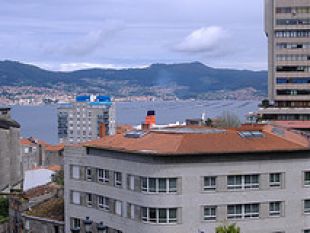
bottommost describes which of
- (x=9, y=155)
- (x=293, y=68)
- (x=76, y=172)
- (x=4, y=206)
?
(x=4, y=206)

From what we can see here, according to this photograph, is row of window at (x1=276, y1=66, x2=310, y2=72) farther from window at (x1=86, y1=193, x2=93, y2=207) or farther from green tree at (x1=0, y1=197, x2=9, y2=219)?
window at (x1=86, y1=193, x2=93, y2=207)

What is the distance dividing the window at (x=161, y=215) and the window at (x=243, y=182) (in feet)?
12.8

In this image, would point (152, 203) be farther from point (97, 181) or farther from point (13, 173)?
point (13, 173)

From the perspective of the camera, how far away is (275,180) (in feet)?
157

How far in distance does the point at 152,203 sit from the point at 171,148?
11.6 ft

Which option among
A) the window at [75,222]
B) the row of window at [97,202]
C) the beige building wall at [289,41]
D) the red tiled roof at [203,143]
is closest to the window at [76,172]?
the row of window at [97,202]

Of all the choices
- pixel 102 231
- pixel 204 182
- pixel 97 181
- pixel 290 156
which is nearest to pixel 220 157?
pixel 204 182

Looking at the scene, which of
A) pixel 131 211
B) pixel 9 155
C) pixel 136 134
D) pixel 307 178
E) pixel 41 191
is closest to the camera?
pixel 131 211

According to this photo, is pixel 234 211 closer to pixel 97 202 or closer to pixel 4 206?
pixel 97 202

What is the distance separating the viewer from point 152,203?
4572cm

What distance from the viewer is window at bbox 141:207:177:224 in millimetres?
45844

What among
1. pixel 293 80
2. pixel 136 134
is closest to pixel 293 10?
pixel 293 80

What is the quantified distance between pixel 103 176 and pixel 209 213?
8.12 m

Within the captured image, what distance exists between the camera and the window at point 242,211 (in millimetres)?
46656
